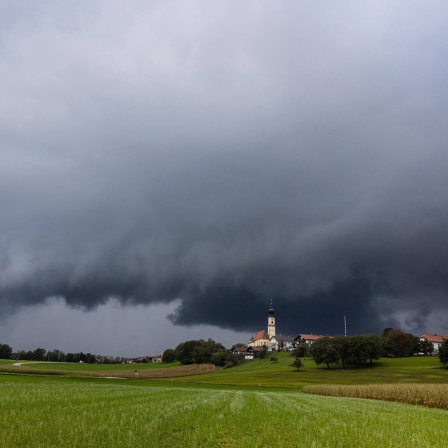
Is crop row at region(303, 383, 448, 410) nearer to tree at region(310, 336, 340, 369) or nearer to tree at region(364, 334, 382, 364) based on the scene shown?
tree at region(310, 336, 340, 369)

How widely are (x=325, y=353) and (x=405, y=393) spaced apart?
13083 cm

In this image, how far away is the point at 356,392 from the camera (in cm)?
6156

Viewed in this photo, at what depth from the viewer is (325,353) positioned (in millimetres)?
174875

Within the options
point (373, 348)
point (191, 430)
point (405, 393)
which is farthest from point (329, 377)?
point (191, 430)

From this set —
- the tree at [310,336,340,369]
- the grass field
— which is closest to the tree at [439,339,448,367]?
the grass field

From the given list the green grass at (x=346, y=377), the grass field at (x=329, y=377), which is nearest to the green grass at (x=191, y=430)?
the grass field at (x=329, y=377)

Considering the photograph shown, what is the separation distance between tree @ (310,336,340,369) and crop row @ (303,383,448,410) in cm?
11328

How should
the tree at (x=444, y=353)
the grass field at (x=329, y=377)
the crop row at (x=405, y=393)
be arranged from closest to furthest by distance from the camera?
1. the crop row at (x=405, y=393)
2. the grass field at (x=329, y=377)
3. the tree at (x=444, y=353)

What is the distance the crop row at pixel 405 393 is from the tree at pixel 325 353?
113283 millimetres

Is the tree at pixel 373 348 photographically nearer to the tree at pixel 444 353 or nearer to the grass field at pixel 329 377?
the grass field at pixel 329 377

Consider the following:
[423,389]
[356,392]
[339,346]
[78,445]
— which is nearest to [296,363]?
[339,346]

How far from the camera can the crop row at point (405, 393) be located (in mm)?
44500

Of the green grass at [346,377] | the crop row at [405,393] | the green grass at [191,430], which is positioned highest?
the green grass at [191,430]

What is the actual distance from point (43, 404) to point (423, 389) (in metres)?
42.1
